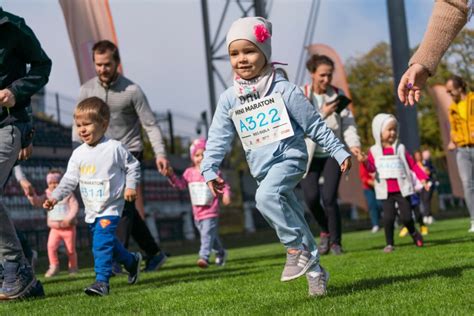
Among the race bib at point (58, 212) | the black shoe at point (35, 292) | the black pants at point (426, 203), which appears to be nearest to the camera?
the black shoe at point (35, 292)

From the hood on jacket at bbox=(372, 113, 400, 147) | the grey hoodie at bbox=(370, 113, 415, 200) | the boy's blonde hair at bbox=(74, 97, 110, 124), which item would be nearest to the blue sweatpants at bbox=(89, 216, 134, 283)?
the boy's blonde hair at bbox=(74, 97, 110, 124)

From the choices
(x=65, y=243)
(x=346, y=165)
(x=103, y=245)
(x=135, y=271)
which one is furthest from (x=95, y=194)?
(x=65, y=243)

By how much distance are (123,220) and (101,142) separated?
148 cm

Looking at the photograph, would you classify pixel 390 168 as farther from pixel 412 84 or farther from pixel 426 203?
pixel 426 203

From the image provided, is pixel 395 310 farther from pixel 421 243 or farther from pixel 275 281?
pixel 421 243

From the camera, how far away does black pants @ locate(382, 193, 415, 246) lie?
8.58m

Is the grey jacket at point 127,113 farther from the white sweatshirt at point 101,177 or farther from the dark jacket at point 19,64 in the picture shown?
the dark jacket at point 19,64

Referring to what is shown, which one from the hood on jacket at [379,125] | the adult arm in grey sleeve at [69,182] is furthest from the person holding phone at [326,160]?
the adult arm in grey sleeve at [69,182]

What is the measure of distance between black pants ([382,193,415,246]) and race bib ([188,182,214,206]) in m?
1.82

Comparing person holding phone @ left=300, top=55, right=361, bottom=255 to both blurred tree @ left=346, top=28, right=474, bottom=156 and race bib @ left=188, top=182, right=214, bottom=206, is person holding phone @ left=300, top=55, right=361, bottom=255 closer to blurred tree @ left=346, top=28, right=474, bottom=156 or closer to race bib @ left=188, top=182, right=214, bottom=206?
race bib @ left=188, top=182, right=214, bottom=206

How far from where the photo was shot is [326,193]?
8242 millimetres

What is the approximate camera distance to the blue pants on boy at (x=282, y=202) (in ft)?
14.7

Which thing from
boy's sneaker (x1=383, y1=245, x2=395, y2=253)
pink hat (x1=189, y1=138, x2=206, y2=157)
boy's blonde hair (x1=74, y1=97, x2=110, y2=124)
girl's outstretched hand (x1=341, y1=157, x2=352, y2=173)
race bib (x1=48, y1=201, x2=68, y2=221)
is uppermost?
boy's blonde hair (x1=74, y1=97, x2=110, y2=124)

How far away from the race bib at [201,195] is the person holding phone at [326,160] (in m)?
1.07
